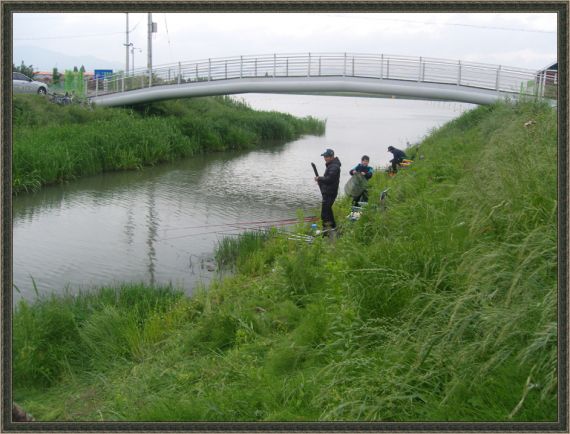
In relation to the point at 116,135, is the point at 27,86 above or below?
above

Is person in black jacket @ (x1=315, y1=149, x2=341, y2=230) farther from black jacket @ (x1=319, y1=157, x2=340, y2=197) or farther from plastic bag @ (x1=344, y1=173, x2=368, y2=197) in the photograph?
plastic bag @ (x1=344, y1=173, x2=368, y2=197)

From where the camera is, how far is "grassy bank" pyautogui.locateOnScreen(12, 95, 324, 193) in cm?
1745

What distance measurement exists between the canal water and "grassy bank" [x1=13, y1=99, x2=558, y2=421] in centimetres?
177

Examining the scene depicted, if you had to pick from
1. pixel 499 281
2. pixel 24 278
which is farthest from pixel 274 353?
pixel 24 278

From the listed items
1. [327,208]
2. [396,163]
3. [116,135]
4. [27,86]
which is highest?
[27,86]

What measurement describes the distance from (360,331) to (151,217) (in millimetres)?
10529

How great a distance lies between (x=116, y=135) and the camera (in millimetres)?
21203

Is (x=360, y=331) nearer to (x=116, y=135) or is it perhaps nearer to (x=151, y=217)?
(x=151, y=217)

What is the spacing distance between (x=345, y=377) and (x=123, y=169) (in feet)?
59.4

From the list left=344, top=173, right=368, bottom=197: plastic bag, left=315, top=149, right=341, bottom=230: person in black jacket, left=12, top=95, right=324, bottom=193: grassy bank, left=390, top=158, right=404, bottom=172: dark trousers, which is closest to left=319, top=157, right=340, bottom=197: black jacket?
left=315, top=149, right=341, bottom=230: person in black jacket

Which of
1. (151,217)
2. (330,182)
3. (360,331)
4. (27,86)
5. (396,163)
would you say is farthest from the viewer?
(27,86)

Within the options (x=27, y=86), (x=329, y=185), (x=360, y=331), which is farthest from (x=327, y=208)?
(x=27, y=86)

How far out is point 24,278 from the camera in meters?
9.34

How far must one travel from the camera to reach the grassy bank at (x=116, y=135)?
57.3 feet
